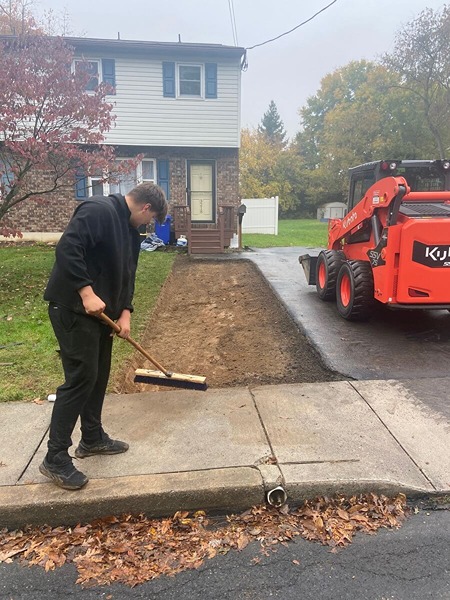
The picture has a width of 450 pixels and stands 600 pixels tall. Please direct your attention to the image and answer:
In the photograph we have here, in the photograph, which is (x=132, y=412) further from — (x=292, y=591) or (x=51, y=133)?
(x=51, y=133)

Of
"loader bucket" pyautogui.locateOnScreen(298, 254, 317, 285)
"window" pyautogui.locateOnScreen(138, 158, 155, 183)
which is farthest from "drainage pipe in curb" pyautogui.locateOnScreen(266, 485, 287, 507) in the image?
"window" pyautogui.locateOnScreen(138, 158, 155, 183)

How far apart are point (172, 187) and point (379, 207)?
10.8 m

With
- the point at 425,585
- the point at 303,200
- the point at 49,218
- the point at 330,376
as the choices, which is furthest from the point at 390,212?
the point at 303,200

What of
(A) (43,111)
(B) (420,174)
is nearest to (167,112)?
(A) (43,111)

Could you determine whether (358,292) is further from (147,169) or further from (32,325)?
(147,169)

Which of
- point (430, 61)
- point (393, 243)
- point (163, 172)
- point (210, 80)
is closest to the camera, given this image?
point (393, 243)

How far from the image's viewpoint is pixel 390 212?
5727 mm

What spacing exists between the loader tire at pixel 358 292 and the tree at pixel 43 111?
197 inches

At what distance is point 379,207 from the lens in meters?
6.00

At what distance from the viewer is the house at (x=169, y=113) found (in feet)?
48.4

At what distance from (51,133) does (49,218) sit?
27.2ft

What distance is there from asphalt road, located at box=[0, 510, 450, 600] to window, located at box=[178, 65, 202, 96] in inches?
596

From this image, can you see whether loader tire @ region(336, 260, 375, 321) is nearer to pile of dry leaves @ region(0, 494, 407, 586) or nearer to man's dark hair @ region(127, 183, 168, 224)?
pile of dry leaves @ region(0, 494, 407, 586)

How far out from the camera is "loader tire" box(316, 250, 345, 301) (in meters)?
7.59
